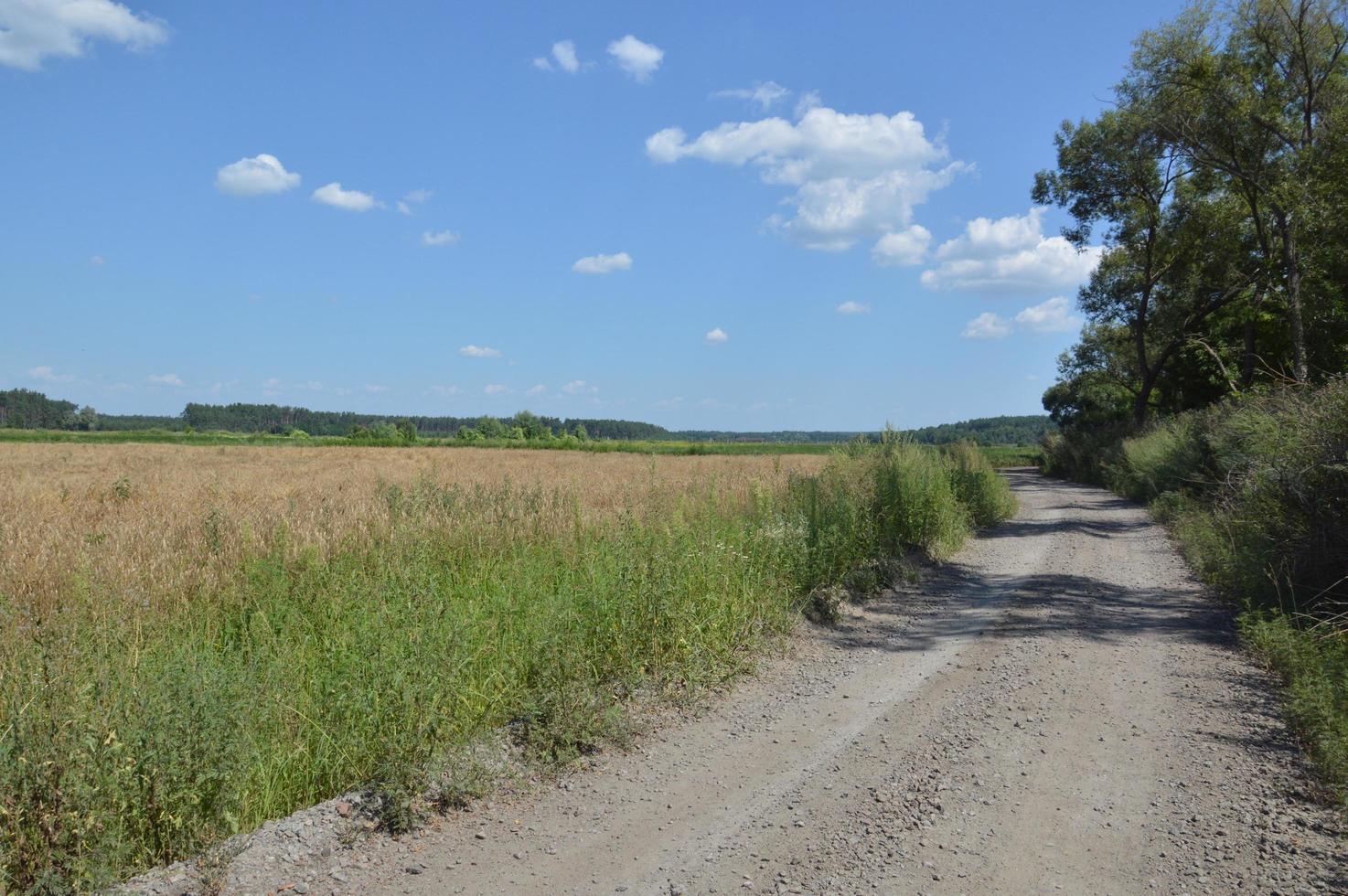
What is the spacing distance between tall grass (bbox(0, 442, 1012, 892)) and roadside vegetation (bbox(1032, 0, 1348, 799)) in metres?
4.47

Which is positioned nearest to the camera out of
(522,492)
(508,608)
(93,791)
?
(93,791)

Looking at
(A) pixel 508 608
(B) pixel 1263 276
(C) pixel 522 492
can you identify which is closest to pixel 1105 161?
(B) pixel 1263 276

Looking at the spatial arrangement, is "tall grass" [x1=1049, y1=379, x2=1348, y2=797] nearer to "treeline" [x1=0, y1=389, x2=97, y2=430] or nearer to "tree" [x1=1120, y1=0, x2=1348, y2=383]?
"tree" [x1=1120, y1=0, x2=1348, y2=383]

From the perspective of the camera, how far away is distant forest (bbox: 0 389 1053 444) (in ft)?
394

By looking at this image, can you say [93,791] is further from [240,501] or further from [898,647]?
[240,501]

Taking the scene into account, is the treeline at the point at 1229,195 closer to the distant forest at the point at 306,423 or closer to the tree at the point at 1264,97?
the tree at the point at 1264,97

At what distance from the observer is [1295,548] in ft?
28.3

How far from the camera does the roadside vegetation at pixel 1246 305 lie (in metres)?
8.11

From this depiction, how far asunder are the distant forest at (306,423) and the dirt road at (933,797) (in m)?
99.3

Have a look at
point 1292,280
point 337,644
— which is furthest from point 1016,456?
point 337,644

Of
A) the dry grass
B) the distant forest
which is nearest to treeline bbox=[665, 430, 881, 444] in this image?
the distant forest

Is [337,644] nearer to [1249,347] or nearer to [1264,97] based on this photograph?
[1264,97]

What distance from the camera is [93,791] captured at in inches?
143

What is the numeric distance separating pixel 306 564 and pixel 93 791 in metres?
4.63
